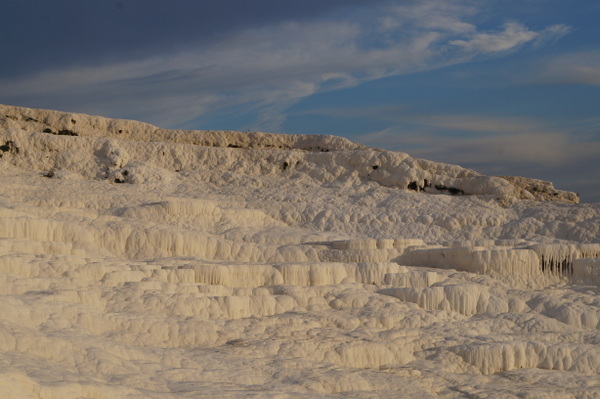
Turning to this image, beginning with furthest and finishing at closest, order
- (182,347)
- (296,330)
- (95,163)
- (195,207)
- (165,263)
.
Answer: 1. (95,163)
2. (195,207)
3. (165,263)
4. (296,330)
5. (182,347)

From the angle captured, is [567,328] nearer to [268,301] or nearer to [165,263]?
[268,301]

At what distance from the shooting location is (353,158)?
1428 inches

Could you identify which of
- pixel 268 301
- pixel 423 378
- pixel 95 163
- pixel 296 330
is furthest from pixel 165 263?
pixel 95 163

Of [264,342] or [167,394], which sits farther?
[264,342]

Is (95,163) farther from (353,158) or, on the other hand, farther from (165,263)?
(165,263)

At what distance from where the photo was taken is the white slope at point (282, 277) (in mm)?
14680

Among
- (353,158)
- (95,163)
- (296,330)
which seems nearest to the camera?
(296,330)

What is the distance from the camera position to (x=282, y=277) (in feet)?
67.9

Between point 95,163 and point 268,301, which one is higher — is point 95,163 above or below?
above

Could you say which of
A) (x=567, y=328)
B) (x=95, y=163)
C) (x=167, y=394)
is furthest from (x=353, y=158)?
(x=167, y=394)

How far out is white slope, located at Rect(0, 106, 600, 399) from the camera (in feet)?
48.2

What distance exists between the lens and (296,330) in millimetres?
17766

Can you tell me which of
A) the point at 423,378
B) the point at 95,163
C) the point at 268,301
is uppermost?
the point at 95,163

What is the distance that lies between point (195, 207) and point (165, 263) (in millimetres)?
7502
